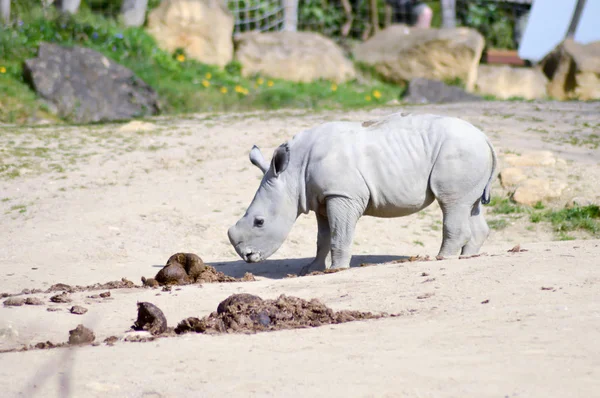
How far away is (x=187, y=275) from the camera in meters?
6.83

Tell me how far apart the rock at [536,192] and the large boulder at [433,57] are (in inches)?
367

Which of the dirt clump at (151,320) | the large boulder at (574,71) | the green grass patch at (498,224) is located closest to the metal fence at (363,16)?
the large boulder at (574,71)

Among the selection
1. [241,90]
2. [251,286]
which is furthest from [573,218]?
[241,90]

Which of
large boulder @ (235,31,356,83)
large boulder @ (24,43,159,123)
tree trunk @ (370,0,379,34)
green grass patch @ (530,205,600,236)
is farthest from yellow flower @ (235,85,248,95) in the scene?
green grass patch @ (530,205,600,236)

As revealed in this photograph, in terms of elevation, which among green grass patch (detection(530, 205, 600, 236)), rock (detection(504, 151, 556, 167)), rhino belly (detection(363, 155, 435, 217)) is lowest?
green grass patch (detection(530, 205, 600, 236))

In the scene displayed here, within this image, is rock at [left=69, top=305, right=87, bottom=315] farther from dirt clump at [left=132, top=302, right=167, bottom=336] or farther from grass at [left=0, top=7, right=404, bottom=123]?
grass at [left=0, top=7, right=404, bottom=123]

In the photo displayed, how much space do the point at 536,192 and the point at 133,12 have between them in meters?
10.4

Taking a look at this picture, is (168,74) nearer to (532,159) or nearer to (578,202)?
(532,159)

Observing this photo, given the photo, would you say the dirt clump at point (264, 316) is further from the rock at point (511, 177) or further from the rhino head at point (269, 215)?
the rock at point (511, 177)

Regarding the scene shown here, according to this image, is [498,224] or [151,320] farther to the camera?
[498,224]

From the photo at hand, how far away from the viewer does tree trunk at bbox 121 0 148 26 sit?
58.1 ft

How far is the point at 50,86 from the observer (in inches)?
559

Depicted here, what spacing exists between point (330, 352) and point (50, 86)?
1085cm

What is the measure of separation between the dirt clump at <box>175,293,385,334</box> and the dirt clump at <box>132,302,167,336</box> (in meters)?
0.09
